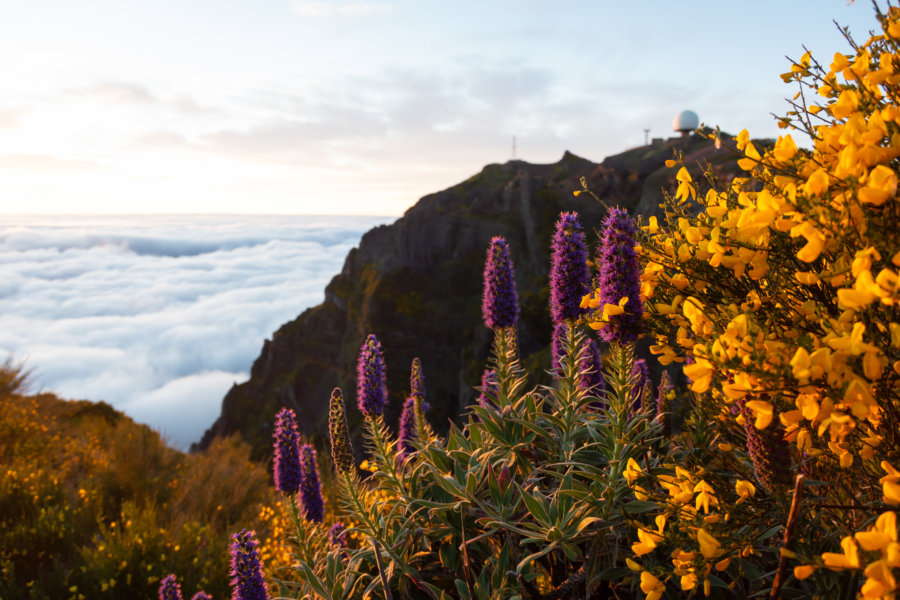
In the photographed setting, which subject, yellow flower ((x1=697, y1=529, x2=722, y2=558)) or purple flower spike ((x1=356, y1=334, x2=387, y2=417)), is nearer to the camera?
yellow flower ((x1=697, y1=529, x2=722, y2=558))

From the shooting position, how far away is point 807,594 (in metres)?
2.06

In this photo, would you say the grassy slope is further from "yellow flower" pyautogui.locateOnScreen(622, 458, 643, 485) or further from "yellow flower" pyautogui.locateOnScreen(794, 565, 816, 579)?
"yellow flower" pyautogui.locateOnScreen(794, 565, 816, 579)

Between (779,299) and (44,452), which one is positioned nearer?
(779,299)

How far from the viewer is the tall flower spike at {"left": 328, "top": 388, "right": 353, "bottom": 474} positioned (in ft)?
11.7

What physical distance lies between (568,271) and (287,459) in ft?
8.09

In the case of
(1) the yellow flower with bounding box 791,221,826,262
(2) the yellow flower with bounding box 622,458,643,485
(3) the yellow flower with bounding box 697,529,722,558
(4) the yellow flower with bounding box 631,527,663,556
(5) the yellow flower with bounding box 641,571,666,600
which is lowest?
(5) the yellow flower with bounding box 641,571,666,600

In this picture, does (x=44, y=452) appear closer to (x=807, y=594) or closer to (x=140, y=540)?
(x=140, y=540)

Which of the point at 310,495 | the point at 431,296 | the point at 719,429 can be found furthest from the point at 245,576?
the point at 431,296

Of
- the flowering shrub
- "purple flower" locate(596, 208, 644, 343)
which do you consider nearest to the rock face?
the flowering shrub

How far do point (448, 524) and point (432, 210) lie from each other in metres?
37.9

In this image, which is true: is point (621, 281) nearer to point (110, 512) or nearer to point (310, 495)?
point (310, 495)

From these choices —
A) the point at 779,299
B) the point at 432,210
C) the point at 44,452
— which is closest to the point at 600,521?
the point at 779,299

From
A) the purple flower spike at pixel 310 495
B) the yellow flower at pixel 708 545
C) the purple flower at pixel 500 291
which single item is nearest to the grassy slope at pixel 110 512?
the purple flower spike at pixel 310 495

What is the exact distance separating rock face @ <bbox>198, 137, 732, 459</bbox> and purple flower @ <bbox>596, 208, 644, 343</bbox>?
22416 millimetres
